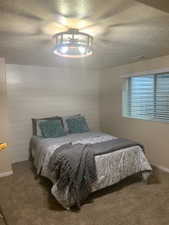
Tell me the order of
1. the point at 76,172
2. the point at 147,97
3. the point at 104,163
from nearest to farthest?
the point at 76,172 < the point at 104,163 < the point at 147,97

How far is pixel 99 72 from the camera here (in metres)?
4.72

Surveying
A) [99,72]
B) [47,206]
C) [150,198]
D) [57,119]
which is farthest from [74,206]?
[99,72]

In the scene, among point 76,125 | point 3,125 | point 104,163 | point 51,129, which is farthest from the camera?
point 76,125

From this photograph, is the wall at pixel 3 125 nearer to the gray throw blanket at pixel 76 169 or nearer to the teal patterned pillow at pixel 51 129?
the teal patterned pillow at pixel 51 129

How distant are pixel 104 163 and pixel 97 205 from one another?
1.80 feet

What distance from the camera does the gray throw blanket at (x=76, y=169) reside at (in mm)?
2172

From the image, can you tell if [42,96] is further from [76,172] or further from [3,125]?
[76,172]

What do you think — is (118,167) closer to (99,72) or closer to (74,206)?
(74,206)

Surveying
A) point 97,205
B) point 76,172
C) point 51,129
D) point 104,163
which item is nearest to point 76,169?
point 76,172

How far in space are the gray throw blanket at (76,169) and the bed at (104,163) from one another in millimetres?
77

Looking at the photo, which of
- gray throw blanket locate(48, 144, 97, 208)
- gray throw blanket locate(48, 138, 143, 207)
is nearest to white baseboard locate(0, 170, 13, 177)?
gray throw blanket locate(48, 138, 143, 207)

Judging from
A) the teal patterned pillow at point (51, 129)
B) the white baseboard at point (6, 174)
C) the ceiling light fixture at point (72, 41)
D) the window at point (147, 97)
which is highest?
the ceiling light fixture at point (72, 41)

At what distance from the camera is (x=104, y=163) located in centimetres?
245

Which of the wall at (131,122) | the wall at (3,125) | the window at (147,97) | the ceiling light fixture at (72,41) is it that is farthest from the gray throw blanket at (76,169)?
the window at (147,97)
